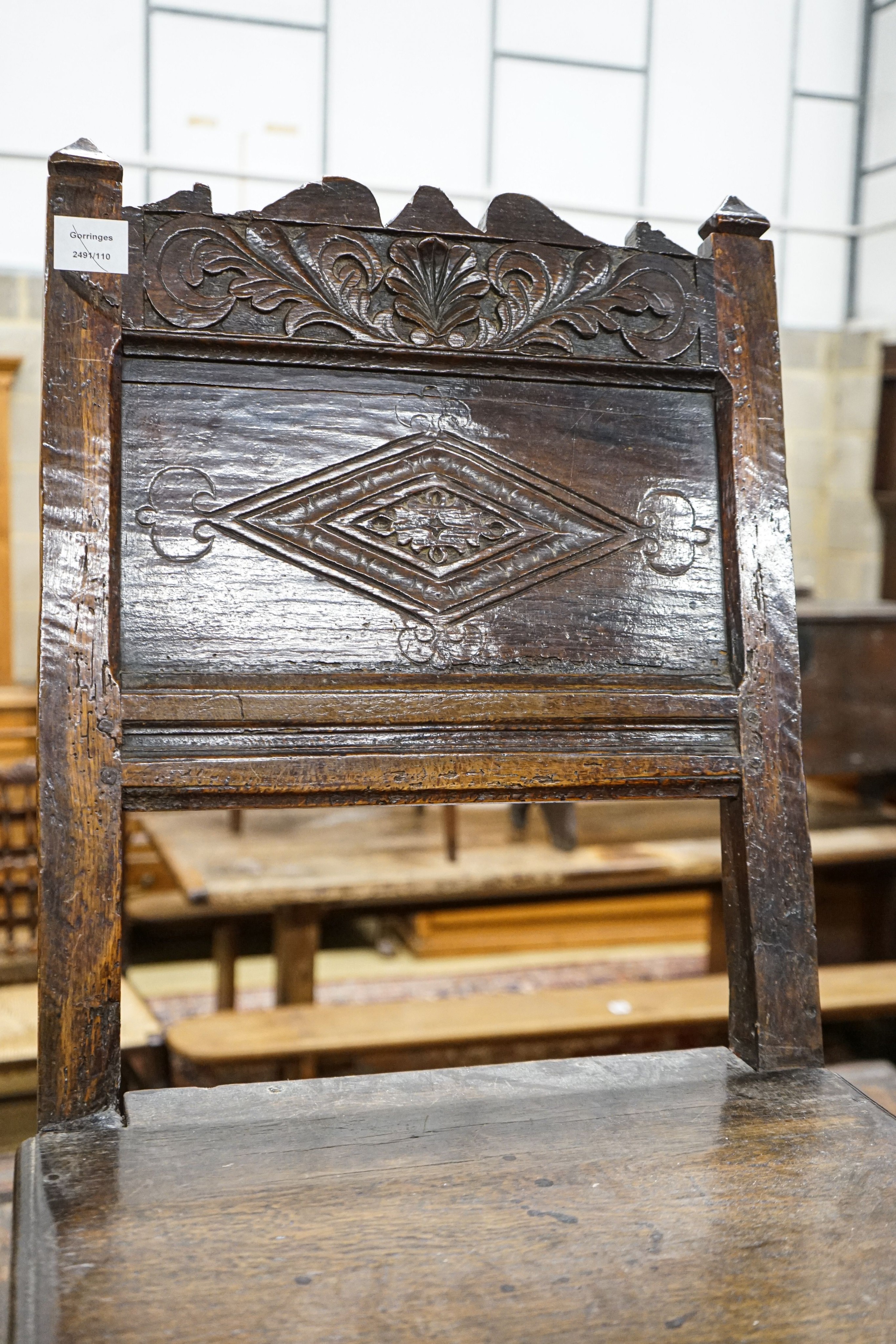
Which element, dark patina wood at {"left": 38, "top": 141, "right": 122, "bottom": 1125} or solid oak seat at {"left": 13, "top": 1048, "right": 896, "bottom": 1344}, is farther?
dark patina wood at {"left": 38, "top": 141, "right": 122, "bottom": 1125}

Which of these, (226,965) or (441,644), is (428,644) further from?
(226,965)

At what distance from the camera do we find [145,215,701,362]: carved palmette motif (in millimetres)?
848

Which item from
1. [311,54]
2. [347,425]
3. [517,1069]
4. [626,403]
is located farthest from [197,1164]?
[311,54]

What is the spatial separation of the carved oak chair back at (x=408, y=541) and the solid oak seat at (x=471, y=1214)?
0.27ft

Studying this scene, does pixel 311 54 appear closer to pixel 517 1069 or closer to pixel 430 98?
pixel 430 98

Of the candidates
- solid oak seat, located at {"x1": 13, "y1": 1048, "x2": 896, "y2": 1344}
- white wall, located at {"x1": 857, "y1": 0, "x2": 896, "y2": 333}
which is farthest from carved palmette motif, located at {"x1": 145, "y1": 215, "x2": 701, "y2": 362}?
white wall, located at {"x1": 857, "y1": 0, "x2": 896, "y2": 333}

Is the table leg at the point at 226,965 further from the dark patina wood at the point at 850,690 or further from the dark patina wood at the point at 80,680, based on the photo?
the dark patina wood at the point at 80,680

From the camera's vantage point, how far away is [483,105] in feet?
17.6

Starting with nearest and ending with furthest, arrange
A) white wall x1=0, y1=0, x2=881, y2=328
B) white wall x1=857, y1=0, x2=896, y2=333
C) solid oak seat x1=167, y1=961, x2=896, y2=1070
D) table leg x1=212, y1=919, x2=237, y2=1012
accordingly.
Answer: solid oak seat x1=167, y1=961, x2=896, y2=1070 < table leg x1=212, y1=919, x2=237, y2=1012 < white wall x1=0, y1=0, x2=881, y2=328 < white wall x1=857, y1=0, x2=896, y2=333

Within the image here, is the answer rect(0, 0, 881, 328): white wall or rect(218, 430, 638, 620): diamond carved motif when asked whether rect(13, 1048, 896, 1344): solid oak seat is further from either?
rect(0, 0, 881, 328): white wall

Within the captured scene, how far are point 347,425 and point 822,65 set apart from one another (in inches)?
237

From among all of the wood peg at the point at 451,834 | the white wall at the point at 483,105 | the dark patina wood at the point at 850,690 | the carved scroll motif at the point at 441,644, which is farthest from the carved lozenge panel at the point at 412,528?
the white wall at the point at 483,105

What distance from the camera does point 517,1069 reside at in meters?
0.84

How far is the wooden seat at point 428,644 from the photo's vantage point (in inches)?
26.5
